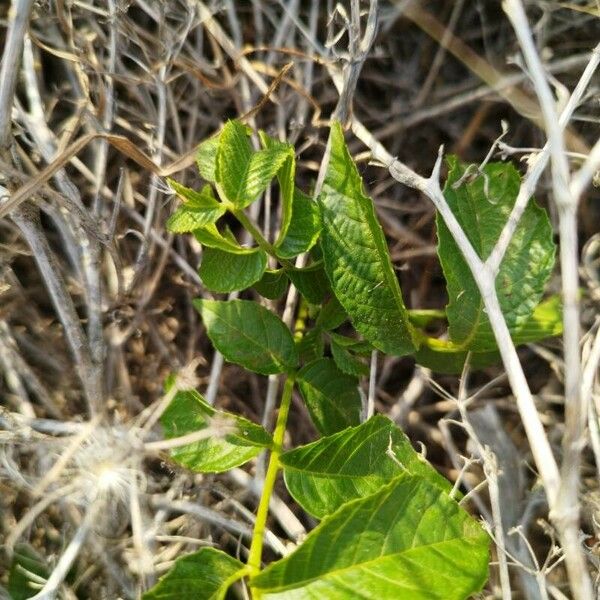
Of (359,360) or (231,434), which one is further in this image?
(359,360)

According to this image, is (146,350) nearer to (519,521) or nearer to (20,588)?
(20,588)

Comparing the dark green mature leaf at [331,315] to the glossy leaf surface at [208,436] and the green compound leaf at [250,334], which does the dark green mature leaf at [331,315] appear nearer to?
the green compound leaf at [250,334]

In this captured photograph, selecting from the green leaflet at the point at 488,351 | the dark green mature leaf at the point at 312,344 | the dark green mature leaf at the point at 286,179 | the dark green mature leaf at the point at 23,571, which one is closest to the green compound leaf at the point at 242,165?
the dark green mature leaf at the point at 286,179

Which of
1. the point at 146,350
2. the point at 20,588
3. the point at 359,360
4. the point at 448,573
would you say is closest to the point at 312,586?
the point at 448,573

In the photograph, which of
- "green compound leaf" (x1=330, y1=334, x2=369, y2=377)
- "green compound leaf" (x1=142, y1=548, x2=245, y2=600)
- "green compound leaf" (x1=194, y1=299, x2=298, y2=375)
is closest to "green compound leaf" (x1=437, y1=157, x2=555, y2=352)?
"green compound leaf" (x1=330, y1=334, x2=369, y2=377)

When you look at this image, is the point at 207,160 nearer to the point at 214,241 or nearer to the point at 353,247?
the point at 214,241

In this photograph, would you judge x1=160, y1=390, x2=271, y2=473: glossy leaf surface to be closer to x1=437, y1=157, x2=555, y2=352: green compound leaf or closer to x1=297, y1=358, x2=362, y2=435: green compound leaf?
x1=297, y1=358, x2=362, y2=435: green compound leaf
